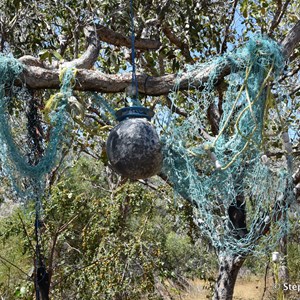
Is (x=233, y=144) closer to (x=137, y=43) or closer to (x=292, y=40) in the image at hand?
(x=292, y=40)

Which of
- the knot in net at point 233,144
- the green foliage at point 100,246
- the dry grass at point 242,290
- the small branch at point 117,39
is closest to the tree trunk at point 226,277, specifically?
the green foliage at point 100,246

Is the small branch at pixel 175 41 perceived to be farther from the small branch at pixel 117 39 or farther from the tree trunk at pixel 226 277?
the tree trunk at pixel 226 277

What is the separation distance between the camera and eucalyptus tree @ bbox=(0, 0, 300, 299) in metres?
2.17

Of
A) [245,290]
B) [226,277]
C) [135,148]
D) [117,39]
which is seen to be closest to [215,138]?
[135,148]

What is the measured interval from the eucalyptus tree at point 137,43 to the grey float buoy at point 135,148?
0.30m

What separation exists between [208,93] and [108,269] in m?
2.84

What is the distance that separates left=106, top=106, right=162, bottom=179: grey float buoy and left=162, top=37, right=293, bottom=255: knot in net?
0.93 ft

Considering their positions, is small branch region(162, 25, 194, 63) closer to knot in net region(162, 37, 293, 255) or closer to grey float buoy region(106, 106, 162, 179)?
knot in net region(162, 37, 293, 255)

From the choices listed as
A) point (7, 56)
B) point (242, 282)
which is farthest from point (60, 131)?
point (242, 282)

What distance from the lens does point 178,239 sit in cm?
945

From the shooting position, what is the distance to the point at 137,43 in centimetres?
286

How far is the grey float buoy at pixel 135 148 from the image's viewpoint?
191 centimetres

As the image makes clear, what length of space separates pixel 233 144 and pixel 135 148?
57 cm

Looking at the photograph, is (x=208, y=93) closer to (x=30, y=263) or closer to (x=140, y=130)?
(x=140, y=130)
